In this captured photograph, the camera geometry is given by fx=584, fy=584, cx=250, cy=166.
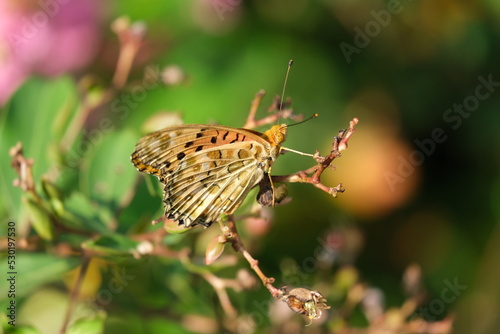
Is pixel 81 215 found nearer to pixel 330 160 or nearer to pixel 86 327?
pixel 86 327

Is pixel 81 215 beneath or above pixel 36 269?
above

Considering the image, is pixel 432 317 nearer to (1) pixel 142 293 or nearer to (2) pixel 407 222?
(2) pixel 407 222

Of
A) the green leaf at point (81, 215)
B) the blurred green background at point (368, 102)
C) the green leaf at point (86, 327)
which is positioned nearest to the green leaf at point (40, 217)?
the green leaf at point (81, 215)

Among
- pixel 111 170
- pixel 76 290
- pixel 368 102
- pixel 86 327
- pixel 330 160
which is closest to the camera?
pixel 330 160

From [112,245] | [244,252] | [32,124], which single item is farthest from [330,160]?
[32,124]

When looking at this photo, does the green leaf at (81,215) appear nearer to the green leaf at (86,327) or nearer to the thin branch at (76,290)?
the thin branch at (76,290)

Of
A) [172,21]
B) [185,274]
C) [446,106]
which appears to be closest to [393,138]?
[446,106]
